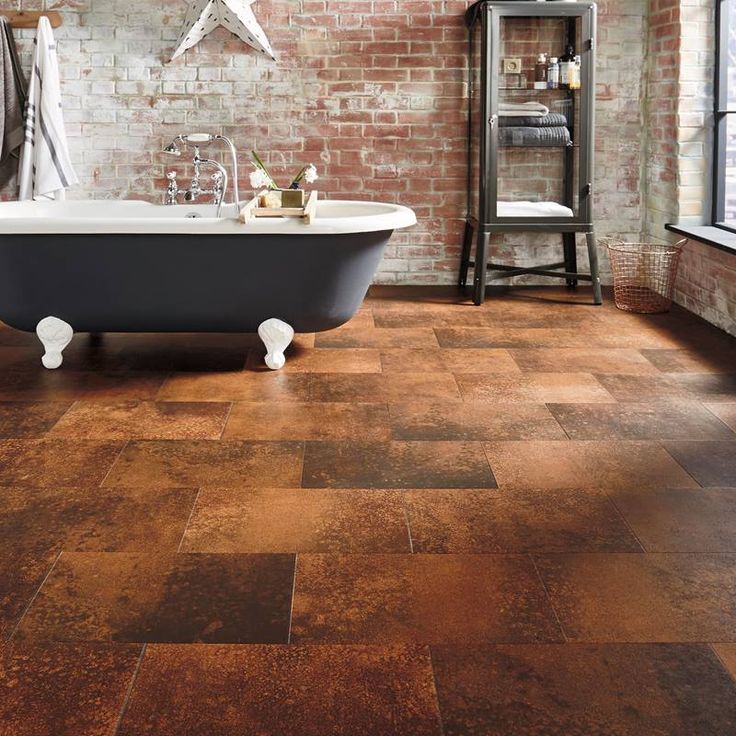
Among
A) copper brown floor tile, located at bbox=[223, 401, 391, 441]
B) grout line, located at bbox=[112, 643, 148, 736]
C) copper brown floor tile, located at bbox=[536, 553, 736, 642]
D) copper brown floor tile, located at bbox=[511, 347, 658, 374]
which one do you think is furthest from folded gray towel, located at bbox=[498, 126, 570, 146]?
grout line, located at bbox=[112, 643, 148, 736]

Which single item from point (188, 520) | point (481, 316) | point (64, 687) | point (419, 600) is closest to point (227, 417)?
point (188, 520)

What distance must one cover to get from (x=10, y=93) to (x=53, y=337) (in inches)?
85.9

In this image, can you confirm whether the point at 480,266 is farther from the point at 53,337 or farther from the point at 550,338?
the point at 53,337

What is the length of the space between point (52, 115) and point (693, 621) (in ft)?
15.3

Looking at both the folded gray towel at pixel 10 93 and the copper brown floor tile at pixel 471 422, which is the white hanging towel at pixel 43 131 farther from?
the copper brown floor tile at pixel 471 422

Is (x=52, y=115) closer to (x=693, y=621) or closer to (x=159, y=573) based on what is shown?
(x=159, y=573)

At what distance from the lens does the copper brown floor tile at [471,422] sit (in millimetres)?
3279

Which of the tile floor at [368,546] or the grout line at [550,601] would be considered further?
the grout line at [550,601]

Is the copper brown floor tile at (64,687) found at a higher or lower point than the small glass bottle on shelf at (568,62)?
lower

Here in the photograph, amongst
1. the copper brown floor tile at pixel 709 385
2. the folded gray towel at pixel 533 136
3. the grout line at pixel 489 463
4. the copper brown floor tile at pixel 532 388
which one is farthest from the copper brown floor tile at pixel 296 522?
the folded gray towel at pixel 533 136

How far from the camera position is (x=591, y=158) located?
17.6 feet

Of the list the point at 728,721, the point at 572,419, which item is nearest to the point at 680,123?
the point at 572,419

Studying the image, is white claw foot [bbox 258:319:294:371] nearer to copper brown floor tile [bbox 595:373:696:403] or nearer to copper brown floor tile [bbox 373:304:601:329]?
copper brown floor tile [bbox 373:304:601:329]

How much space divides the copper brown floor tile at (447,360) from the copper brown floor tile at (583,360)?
8cm
